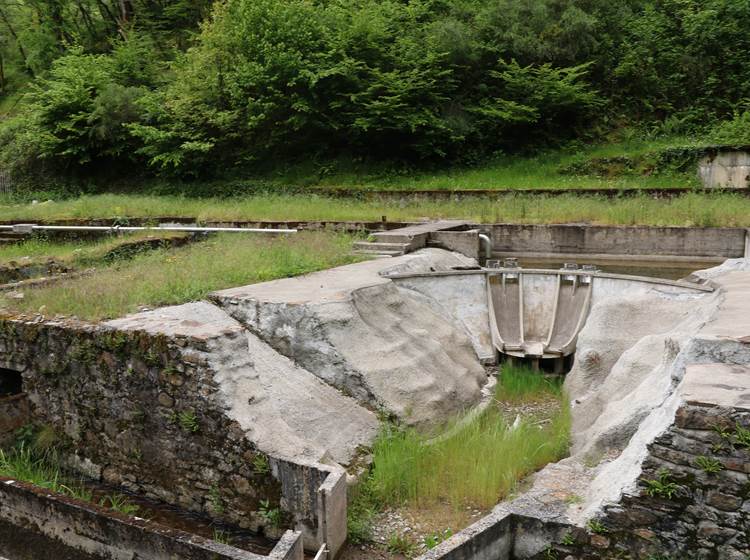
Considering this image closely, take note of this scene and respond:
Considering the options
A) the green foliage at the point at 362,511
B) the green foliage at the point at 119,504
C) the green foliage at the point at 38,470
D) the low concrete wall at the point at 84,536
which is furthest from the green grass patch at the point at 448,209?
the low concrete wall at the point at 84,536

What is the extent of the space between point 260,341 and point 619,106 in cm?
1848

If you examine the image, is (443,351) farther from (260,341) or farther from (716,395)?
(716,395)

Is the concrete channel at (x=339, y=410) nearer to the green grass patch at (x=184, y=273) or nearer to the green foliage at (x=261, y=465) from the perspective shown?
the green foliage at (x=261, y=465)

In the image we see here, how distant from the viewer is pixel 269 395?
553 centimetres

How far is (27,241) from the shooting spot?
45.4ft

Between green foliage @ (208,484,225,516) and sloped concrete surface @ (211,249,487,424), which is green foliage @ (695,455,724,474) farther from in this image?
green foliage @ (208,484,225,516)

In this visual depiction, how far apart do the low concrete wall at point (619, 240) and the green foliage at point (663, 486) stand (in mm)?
7989

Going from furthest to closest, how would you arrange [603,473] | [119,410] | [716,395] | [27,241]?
[27,241], [119,410], [603,473], [716,395]

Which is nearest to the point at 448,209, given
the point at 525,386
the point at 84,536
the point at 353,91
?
the point at 525,386

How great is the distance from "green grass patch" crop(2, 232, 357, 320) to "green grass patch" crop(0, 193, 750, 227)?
2.90m

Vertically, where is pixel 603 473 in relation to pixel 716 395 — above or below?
below

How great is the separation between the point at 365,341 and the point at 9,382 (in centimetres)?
398

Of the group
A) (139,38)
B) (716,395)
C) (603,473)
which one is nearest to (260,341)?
(603,473)

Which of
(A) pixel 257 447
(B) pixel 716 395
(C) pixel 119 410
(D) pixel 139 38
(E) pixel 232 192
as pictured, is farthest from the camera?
(D) pixel 139 38
